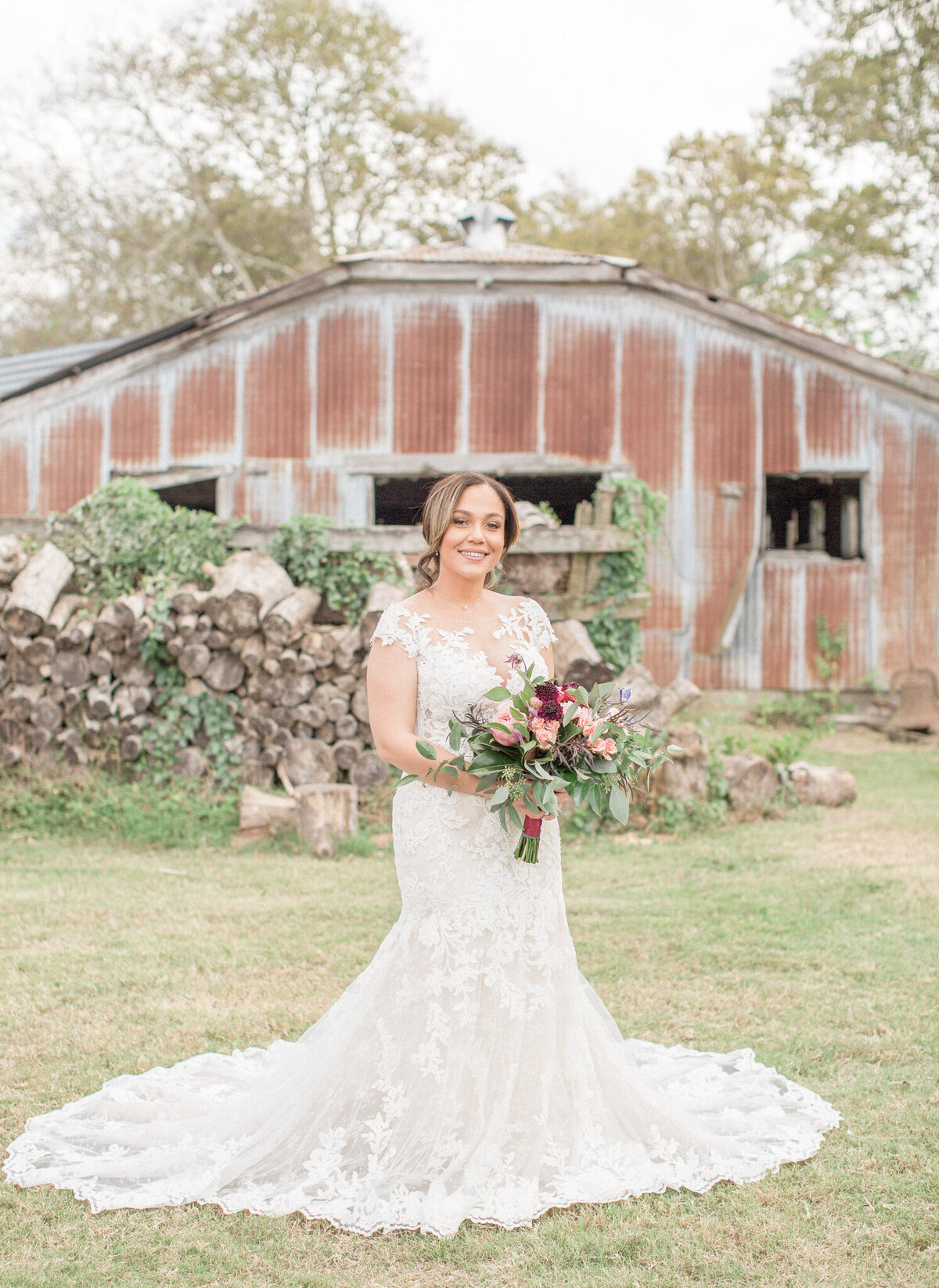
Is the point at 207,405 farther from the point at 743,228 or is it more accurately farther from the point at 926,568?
the point at 743,228

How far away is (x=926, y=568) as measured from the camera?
1228 cm

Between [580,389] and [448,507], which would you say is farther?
[580,389]

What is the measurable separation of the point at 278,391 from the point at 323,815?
21.6 ft

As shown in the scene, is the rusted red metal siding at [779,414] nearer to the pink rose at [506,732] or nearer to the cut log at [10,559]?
the cut log at [10,559]

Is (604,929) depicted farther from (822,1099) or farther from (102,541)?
(102,541)

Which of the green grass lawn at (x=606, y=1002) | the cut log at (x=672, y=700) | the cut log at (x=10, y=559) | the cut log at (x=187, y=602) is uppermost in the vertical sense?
the cut log at (x=10, y=559)

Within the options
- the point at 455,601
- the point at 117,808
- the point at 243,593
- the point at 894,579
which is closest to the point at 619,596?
the point at 243,593

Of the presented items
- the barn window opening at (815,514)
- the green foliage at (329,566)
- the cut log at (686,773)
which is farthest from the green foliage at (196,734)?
the barn window opening at (815,514)

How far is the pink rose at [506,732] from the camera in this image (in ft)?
9.35

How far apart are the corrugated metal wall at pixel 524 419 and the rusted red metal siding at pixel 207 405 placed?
20 millimetres

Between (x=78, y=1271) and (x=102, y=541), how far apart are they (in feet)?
20.8

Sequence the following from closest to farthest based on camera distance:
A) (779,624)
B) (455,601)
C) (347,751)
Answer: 1. (455,601)
2. (347,751)
3. (779,624)

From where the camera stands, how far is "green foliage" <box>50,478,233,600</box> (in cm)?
804

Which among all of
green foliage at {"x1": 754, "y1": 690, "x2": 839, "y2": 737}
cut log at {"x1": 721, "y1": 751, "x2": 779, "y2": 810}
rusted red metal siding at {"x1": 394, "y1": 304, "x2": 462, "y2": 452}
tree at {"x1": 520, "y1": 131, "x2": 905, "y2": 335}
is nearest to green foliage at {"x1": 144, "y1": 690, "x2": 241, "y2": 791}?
cut log at {"x1": 721, "y1": 751, "x2": 779, "y2": 810}
